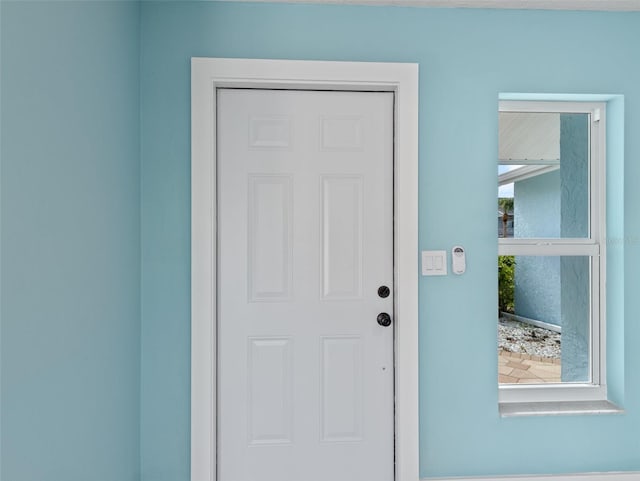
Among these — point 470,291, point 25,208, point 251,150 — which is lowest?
point 470,291

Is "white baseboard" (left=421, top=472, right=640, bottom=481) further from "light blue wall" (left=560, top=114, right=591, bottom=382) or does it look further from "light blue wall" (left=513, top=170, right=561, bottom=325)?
"light blue wall" (left=513, top=170, right=561, bottom=325)

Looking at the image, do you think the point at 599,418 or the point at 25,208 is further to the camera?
the point at 599,418

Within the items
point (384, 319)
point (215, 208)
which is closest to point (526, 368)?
point (384, 319)

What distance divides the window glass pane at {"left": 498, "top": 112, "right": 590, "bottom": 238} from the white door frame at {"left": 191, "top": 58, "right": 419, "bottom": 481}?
53cm

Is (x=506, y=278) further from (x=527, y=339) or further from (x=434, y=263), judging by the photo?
(x=434, y=263)

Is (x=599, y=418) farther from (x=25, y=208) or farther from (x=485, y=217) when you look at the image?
(x=25, y=208)

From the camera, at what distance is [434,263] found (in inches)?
67.3

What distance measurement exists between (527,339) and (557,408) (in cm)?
31

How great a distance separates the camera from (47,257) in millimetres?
1024

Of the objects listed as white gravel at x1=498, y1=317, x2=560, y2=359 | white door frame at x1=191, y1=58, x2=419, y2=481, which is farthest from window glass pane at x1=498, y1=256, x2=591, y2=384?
white door frame at x1=191, y1=58, x2=419, y2=481

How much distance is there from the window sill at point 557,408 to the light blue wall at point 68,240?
161 cm

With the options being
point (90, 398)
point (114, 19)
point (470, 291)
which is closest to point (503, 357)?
point (470, 291)

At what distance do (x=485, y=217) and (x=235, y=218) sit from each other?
3.55ft

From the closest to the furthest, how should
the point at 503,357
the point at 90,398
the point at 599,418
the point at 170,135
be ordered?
the point at 90,398
the point at 170,135
the point at 599,418
the point at 503,357
